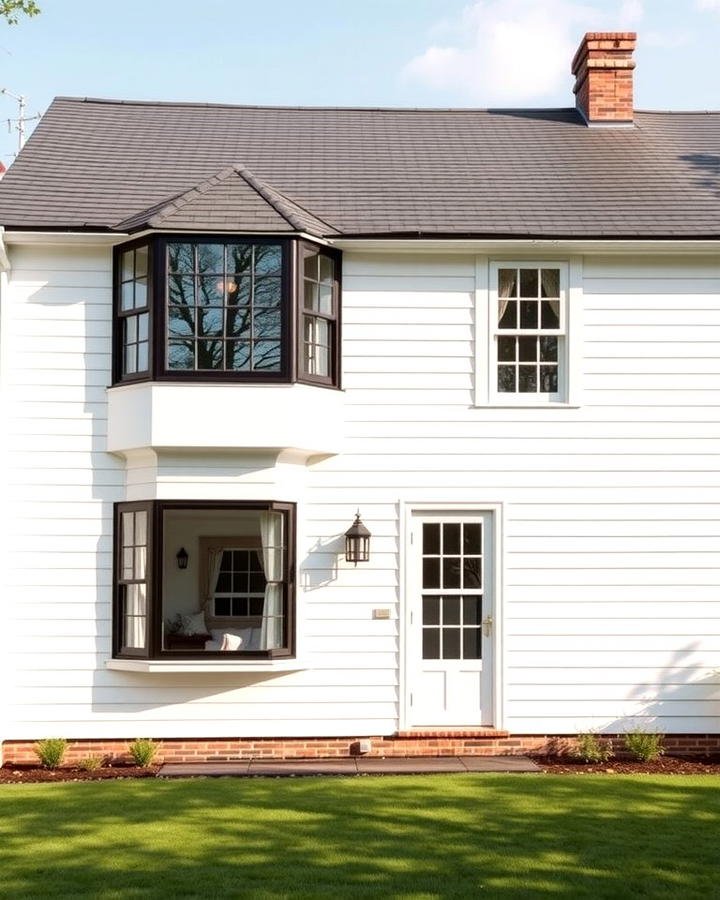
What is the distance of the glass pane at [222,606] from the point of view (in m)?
19.2

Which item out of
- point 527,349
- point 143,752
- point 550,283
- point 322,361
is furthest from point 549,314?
point 143,752

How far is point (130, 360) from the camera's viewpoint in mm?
13531

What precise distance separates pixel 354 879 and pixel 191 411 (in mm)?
5949

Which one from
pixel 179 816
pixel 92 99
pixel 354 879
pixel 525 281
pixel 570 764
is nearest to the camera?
pixel 354 879

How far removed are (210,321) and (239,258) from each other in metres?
0.74

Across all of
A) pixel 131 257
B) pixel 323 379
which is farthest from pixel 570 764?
pixel 131 257

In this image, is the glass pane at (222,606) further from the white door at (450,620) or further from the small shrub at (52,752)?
the small shrub at (52,752)

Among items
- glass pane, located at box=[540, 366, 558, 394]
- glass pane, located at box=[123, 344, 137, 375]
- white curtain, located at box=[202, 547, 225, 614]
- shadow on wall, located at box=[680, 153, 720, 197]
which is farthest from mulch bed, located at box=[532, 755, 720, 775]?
white curtain, located at box=[202, 547, 225, 614]

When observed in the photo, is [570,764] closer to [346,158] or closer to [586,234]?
[586,234]

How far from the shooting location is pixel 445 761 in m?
13.1

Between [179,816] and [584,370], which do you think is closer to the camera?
[179,816]

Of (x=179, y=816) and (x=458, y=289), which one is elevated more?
(x=458, y=289)

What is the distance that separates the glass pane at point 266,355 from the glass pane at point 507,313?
257 centimetres

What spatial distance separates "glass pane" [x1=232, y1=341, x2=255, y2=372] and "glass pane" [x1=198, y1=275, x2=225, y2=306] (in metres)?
0.47
